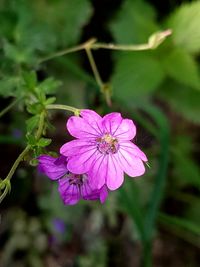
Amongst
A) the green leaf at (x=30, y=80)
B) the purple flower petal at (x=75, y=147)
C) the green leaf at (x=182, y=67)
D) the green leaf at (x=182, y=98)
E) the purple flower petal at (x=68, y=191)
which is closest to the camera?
the purple flower petal at (x=75, y=147)

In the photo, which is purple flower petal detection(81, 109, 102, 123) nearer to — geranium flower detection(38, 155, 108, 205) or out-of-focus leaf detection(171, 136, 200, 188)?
geranium flower detection(38, 155, 108, 205)

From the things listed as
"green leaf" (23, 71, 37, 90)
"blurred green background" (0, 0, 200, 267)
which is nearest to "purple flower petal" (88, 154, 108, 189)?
"green leaf" (23, 71, 37, 90)

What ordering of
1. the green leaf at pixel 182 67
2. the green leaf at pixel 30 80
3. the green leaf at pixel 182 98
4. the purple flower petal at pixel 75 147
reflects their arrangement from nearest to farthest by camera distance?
the purple flower petal at pixel 75 147 < the green leaf at pixel 30 80 < the green leaf at pixel 182 67 < the green leaf at pixel 182 98

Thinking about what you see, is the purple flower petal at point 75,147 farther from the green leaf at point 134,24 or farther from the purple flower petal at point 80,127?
the green leaf at point 134,24

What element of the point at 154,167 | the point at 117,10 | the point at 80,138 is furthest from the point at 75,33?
the point at 80,138

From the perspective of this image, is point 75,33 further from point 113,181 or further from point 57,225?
point 113,181

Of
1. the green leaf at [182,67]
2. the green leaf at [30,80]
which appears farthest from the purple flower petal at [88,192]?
the green leaf at [182,67]

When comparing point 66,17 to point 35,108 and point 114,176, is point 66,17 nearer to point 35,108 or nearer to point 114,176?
point 35,108

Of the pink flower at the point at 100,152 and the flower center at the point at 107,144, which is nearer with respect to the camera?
the pink flower at the point at 100,152

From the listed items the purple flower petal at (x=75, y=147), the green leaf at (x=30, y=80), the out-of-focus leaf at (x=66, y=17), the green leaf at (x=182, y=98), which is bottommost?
the purple flower petal at (x=75, y=147)

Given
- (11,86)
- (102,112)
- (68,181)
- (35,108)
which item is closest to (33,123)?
(35,108)
